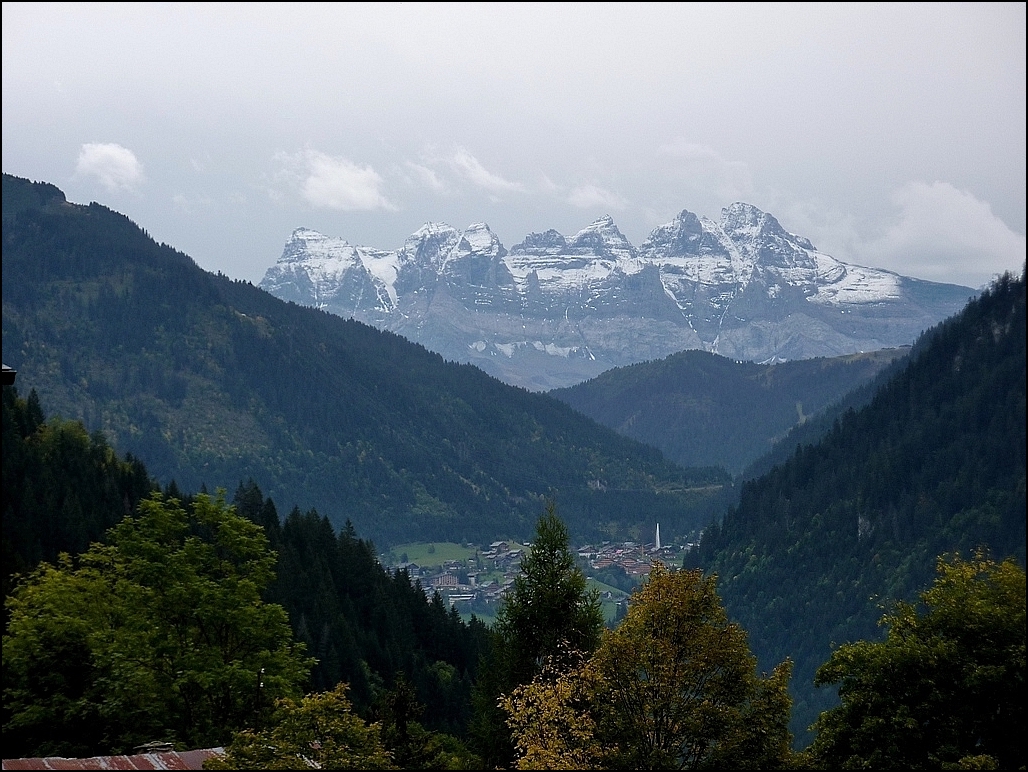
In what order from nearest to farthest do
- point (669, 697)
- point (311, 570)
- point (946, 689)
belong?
point (946, 689) < point (669, 697) < point (311, 570)

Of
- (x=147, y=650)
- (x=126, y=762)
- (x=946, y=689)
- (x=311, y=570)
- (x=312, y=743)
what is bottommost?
(x=311, y=570)

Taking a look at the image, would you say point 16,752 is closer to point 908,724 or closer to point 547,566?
point 547,566

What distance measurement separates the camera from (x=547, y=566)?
49.3 metres

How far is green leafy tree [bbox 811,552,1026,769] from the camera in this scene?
33122 millimetres

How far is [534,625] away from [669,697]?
1317 cm

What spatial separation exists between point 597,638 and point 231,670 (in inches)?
642

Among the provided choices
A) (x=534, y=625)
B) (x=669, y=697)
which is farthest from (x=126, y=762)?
(x=534, y=625)

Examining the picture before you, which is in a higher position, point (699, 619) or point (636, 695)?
point (699, 619)

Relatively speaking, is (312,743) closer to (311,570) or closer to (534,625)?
(534,625)

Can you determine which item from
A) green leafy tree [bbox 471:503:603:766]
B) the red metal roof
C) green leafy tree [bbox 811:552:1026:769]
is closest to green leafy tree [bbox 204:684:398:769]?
the red metal roof

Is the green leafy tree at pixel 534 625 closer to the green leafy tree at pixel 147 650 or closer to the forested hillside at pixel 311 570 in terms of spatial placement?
the green leafy tree at pixel 147 650

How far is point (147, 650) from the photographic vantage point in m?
41.3

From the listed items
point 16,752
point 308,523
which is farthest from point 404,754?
point 308,523

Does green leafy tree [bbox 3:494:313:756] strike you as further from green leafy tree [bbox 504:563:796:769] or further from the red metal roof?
green leafy tree [bbox 504:563:796:769]
